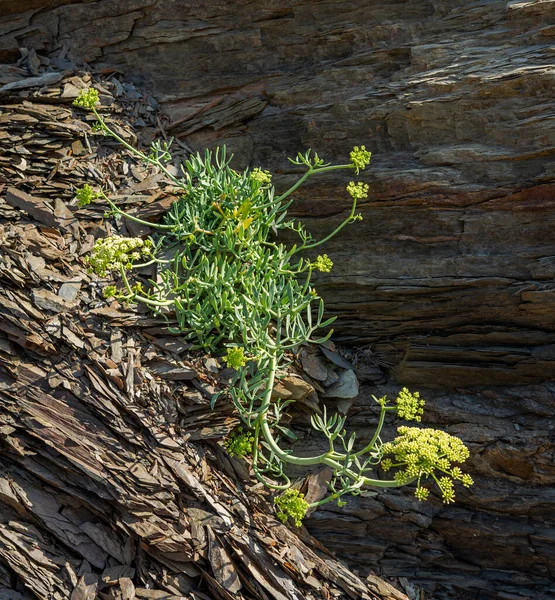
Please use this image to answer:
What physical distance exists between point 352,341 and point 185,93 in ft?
9.20

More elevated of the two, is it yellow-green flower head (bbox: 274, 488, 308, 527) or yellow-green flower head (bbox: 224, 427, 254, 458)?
yellow-green flower head (bbox: 224, 427, 254, 458)

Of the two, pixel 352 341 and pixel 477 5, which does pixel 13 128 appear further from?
pixel 477 5

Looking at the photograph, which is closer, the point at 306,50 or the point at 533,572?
the point at 533,572

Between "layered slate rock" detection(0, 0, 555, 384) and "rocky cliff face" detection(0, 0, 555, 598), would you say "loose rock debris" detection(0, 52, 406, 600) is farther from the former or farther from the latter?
"layered slate rock" detection(0, 0, 555, 384)

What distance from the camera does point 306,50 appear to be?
5.70 metres

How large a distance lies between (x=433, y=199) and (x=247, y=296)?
5.46 ft

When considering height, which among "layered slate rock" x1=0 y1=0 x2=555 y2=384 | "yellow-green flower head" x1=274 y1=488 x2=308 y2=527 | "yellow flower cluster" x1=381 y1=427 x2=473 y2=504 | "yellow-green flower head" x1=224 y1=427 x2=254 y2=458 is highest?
"layered slate rock" x1=0 y1=0 x2=555 y2=384

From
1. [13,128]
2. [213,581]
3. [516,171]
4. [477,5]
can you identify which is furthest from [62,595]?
[477,5]

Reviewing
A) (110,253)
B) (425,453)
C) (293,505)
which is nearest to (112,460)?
(293,505)

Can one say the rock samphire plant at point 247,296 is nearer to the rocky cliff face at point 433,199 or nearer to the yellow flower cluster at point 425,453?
the yellow flower cluster at point 425,453

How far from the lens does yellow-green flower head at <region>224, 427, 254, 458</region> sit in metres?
4.18

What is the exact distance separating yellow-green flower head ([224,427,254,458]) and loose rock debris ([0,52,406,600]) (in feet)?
0.26

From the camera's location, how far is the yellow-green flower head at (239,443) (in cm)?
418

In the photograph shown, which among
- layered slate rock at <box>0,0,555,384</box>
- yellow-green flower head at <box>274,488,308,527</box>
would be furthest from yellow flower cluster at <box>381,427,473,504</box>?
layered slate rock at <box>0,0,555,384</box>
